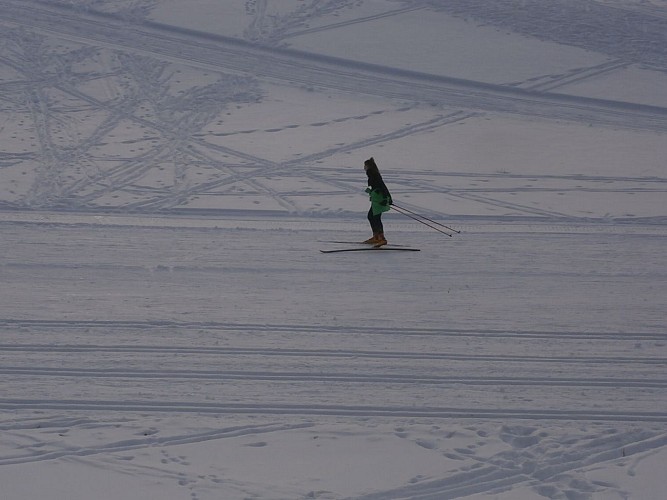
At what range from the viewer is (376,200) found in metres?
12.0

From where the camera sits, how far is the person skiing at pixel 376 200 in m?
12.0

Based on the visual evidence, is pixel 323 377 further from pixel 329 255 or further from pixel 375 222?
pixel 375 222

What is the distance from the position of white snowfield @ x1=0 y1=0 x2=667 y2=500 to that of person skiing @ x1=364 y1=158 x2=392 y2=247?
0.29m

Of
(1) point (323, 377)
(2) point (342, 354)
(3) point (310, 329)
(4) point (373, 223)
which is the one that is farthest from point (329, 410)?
(4) point (373, 223)

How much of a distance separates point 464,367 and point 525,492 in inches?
78.7

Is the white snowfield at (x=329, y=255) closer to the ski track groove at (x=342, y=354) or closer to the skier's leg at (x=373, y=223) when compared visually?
the ski track groove at (x=342, y=354)

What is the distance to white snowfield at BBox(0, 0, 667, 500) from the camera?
763 centimetres

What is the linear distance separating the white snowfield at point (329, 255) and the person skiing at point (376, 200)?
29cm

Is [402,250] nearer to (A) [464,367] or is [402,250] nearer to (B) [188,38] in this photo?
(A) [464,367]

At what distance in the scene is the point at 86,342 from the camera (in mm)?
9359

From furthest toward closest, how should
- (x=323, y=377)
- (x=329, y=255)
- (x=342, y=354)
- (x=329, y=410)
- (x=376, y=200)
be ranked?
(x=376, y=200) < (x=329, y=255) < (x=342, y=354) < (x=323, y=377) < (x=329, y=410)

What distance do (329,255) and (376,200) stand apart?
2.98 ft

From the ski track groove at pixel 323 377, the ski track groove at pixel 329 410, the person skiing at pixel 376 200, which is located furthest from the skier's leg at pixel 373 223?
the ski track groove at pixel 329 410

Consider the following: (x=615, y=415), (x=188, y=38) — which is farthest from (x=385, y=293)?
(x=188, y=38)
